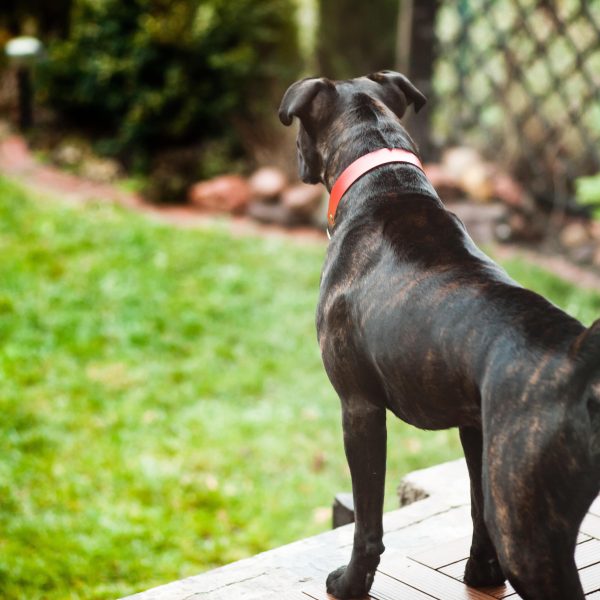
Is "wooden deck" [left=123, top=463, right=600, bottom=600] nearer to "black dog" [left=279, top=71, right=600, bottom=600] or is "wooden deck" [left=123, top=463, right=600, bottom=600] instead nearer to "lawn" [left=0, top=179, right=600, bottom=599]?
"black dog" [left=279, top=71, right=600, bottom=600]

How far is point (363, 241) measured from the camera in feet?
7.75

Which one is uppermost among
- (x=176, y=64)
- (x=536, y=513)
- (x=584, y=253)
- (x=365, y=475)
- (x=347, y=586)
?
(x=536, y=513)

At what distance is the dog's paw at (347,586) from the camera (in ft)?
8.44

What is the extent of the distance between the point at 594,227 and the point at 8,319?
15.5ft

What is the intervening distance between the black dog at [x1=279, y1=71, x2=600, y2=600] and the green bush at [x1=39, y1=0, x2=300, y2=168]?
6.47 metres

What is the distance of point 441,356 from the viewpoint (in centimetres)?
209

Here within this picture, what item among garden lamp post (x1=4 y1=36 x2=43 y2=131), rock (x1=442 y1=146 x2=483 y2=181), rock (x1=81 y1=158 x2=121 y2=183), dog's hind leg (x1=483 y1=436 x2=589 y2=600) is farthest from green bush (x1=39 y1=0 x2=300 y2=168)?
dog's hind leg (x1=483 y1=436 x2=589 y2=600)

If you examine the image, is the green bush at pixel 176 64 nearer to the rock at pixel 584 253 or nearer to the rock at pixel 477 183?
the rock at pixel 477 183

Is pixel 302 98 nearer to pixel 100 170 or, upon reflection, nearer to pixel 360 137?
pixel 360 137

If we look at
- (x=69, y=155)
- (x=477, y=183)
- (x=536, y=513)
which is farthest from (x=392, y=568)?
(x=69, y=155)

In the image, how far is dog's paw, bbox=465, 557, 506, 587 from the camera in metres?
2.62

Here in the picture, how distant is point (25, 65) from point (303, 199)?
3.12 meters

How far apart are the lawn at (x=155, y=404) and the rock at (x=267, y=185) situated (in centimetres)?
81

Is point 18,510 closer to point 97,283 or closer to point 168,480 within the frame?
point 168,480
